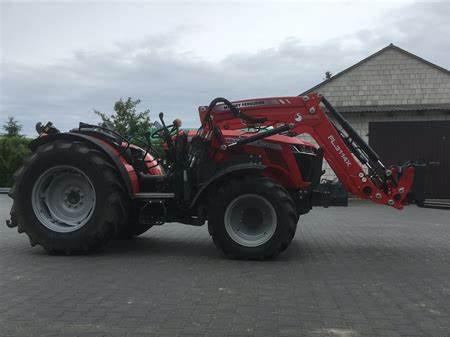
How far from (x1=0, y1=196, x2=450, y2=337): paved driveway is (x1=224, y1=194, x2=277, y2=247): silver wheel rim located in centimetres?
38

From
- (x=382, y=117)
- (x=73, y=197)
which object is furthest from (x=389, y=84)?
(x=73, y=197)

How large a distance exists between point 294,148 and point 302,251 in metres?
1.55

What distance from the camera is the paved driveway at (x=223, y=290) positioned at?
4277mm

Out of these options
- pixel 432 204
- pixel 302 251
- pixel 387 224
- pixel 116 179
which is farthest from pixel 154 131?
pixel 432 204

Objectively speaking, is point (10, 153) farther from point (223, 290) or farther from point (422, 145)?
point (223, 290)

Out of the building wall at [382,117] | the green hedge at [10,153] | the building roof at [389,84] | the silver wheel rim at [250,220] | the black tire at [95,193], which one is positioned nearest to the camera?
the silver wheel rim at [250,220]

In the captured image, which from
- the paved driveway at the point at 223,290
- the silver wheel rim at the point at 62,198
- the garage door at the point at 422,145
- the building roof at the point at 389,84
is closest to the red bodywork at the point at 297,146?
the silver wheel rim at the point at 62,198

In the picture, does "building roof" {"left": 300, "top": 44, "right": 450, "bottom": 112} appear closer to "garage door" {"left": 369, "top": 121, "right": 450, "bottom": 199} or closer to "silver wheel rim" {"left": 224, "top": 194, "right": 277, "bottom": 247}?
"garage door" {"left": 369, "top": 121, "right": 450, "bottom": 199}

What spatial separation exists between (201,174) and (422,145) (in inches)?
521

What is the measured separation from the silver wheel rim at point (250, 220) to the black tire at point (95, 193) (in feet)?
5.02

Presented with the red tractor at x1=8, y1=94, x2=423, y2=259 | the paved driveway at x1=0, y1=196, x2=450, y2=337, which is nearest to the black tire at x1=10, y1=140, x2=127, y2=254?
the red tractor at x1=8, y1=94, x2=423, y2=259

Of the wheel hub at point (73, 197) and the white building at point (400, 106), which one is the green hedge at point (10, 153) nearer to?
the white building at point (400, 106)

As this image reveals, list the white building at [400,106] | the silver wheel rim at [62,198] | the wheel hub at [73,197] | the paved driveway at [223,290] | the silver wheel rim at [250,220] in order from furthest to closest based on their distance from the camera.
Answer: the white building at [400,106]
the wheel hub at [73,197]
the silver wheel rim at [62,198]
the silver wheel rim at [250,220]
the paved driveway at [223,290]

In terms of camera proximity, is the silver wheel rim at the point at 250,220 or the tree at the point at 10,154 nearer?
the silver wheel rim at the point at 250,220
